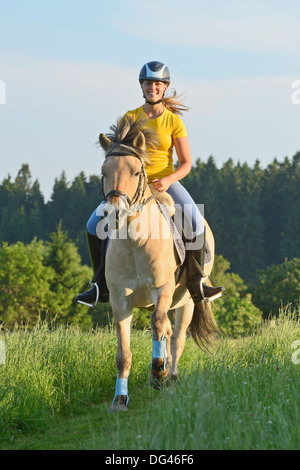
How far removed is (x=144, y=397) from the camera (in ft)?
31.5

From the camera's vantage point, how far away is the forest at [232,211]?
134 m

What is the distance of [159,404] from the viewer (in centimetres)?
718

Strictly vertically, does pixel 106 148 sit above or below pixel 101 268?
above

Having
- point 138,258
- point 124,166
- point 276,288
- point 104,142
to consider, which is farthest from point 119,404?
point 276,288

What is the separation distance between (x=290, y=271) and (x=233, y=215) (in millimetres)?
71610

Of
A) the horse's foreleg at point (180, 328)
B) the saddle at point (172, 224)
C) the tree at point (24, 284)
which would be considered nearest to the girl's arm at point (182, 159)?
the saddle at point (172, 224)

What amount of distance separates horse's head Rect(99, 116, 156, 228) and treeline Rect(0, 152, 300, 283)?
121 meters

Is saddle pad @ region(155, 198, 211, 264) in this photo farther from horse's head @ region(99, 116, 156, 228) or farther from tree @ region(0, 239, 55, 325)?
tree @ region(0, 239, 55, 325)

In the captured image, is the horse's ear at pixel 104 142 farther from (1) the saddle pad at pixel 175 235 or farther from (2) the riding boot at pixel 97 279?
(2) the riding boot at pixel 97 279

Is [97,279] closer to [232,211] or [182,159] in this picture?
[182,159]

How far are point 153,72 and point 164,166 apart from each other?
45.0 inches
